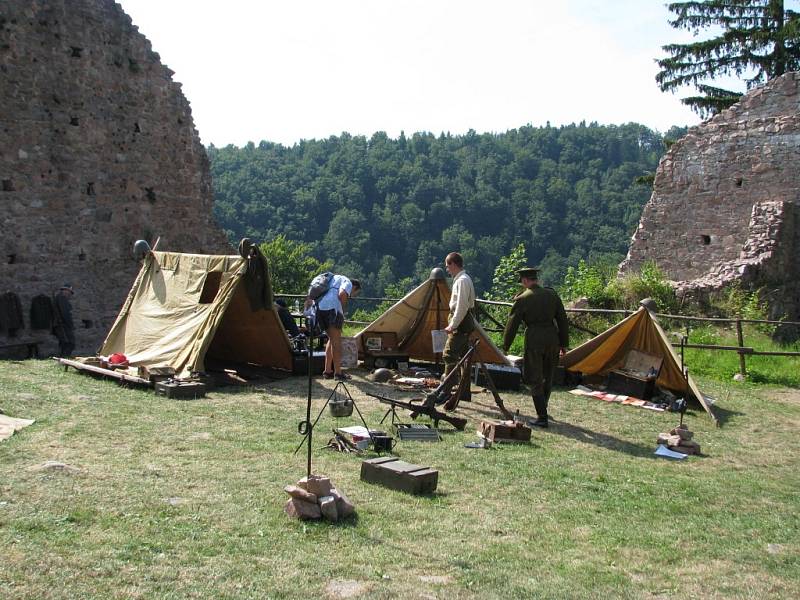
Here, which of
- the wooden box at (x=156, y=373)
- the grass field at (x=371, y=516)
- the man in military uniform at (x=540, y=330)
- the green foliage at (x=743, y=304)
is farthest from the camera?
the green foliage at (x=743, y=304)

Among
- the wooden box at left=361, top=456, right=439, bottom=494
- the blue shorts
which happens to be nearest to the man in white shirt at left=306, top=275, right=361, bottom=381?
the blue shorts

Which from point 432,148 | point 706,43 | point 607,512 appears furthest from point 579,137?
point 607,512

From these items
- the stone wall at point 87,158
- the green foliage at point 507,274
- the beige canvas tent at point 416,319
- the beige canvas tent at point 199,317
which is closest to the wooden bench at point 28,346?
the stone wall at point 87,158

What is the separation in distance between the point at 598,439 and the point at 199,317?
4.77 metres

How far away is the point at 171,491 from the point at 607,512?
2.74 meters

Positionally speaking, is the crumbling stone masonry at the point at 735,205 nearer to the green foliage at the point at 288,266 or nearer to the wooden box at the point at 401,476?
the wooden box at the point at 401,476

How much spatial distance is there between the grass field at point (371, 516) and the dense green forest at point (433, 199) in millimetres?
45104

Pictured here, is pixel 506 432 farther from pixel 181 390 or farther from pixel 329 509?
pixel 181 390

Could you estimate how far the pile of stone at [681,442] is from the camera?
693 cm

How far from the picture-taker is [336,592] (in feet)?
11.8

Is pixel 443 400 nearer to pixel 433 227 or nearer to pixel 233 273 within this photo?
pixel 233 273

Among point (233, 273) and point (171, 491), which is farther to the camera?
point (233, 273)

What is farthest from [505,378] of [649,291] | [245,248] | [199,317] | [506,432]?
[649,291]

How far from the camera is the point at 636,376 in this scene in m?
9.55
